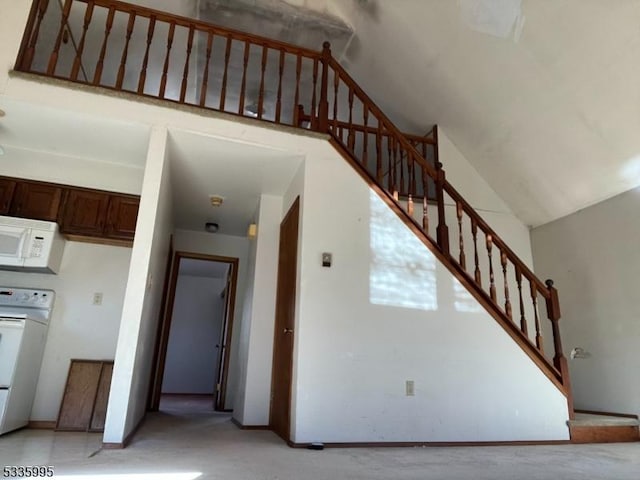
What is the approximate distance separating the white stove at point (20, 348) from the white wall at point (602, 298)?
16.6ft

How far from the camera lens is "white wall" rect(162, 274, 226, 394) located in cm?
859

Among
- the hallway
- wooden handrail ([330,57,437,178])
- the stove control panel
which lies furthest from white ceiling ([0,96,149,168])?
the hallway

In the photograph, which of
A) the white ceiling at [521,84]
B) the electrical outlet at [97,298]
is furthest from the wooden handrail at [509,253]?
the electrical outlet at [97,298]

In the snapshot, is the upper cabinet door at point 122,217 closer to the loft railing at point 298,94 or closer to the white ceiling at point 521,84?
the loft railing at point 298,94

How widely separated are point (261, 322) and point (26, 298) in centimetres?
209

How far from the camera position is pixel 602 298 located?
414 cm

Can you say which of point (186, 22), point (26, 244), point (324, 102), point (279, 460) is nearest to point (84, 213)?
point (26, 244)

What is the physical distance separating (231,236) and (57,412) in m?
2.74

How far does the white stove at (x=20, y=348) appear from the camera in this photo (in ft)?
9.83

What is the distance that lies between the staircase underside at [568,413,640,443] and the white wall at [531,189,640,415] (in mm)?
371

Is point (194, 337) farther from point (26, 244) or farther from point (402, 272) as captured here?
point (402, 272)

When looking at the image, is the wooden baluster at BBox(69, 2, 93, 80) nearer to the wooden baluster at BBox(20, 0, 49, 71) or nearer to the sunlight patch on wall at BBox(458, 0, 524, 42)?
the wooden baluster at BBox(20, 0, 49, 71)

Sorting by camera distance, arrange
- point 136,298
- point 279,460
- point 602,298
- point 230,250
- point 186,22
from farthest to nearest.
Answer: point 230,250 → point 602,298 → point 186,22 → point 136,298 → point 279,460

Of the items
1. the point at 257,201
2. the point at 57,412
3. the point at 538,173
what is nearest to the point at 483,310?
the point at 538,173
